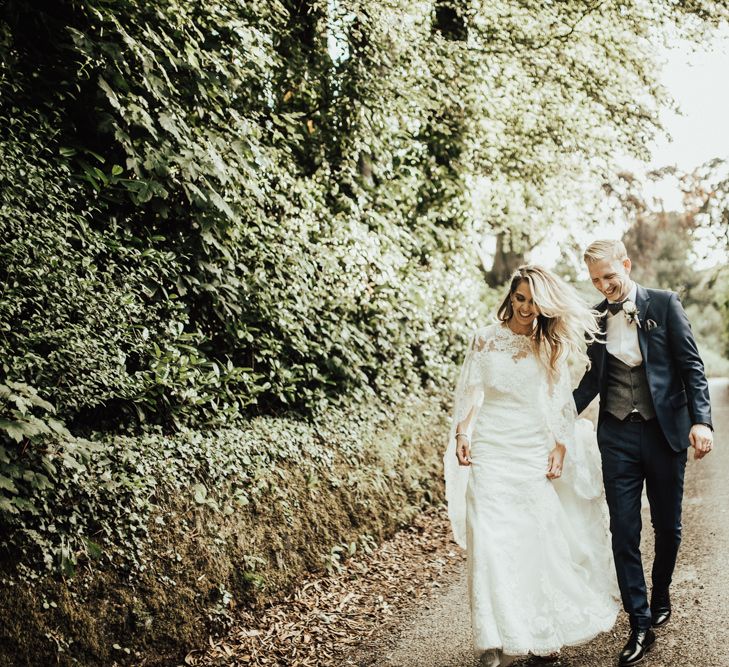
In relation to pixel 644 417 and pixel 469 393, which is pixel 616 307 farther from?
pixel 469 393

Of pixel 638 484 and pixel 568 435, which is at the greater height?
pixel 568 435

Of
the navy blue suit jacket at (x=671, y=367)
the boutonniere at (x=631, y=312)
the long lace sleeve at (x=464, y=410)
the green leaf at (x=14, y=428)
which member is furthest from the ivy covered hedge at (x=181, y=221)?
the navy blue suit jacket at (x=671, y=367)

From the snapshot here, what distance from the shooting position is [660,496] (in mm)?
4223

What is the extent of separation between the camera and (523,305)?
4.27 meters

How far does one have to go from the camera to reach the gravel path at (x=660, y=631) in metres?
4.03

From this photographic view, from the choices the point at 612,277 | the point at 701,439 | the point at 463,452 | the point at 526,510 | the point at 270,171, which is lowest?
the point at 526,510

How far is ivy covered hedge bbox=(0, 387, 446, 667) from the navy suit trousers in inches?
104

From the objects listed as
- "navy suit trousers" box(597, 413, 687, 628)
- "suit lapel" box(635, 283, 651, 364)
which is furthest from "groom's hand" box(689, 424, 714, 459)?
"suit lapel" box(635, 283, 651, 364)

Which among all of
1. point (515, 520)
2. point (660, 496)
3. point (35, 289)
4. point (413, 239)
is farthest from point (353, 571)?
point (413, 239)

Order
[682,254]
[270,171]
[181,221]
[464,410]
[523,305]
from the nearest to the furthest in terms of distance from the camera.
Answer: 1. [523,305]
2. [464,410]
3. [181,221]
4. [270,171]
5. [682,254]

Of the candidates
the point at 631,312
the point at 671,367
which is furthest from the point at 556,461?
the point at 631,312

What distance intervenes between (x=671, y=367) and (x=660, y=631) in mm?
1758

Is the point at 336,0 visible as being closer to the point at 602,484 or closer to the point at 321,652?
the point at 602,484

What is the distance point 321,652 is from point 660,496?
255 cm
